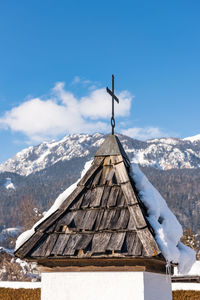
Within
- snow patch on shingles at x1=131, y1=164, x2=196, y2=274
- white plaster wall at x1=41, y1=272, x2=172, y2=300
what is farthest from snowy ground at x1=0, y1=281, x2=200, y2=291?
white plaster wall at x1=41, y1=272, x2=172, y2=300

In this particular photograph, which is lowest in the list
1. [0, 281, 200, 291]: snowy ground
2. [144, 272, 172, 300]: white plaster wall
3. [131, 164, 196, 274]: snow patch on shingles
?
[0, 281, 200, 291]: snowy ground

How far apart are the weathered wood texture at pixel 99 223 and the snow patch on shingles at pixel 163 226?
15 cm

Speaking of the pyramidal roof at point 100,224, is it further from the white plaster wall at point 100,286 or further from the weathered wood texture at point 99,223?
the white plaster wall at point 100,286

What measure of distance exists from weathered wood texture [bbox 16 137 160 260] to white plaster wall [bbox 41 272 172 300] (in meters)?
0.28

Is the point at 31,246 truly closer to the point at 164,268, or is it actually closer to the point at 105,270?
the point at 105,270

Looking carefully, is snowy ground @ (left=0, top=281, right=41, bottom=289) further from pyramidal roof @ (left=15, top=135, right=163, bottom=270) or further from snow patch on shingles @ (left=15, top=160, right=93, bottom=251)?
pyramidal roof @ (left=15, top=135, right=163, bottom=270)

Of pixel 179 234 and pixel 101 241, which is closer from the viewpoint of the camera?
pixel 101 241

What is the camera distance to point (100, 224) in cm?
556

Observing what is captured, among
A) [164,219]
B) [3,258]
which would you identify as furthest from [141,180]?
[3,258]

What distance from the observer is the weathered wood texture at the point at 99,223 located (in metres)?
5.25

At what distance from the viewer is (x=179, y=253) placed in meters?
6.02

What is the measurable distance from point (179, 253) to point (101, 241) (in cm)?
130

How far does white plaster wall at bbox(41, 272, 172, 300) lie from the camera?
5.15 metres

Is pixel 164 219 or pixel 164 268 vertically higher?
pixel 164 219
